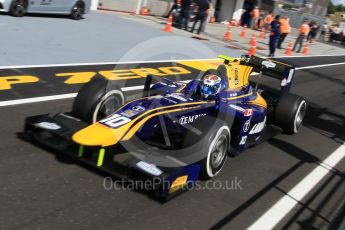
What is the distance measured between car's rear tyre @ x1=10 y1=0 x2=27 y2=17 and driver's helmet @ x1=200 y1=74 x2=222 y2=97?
9.99m

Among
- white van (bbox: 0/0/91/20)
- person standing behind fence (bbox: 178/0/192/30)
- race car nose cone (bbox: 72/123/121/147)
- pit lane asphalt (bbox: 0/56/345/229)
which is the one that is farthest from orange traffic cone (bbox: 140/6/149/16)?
race car nose cone (bbox: 72/123/121/147)

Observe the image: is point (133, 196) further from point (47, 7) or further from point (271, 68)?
point (47, 7)

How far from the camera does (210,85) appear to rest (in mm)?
6465

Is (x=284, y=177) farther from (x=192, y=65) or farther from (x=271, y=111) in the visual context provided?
(x=192, y=65)

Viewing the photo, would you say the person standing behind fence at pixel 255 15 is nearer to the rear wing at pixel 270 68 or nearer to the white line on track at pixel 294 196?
the rear wing at pixel 270 68

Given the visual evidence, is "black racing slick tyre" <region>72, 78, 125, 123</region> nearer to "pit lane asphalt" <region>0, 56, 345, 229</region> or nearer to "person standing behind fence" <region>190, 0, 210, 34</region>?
"pit lane asphalt" <region>0, 56, 345, 229</region>

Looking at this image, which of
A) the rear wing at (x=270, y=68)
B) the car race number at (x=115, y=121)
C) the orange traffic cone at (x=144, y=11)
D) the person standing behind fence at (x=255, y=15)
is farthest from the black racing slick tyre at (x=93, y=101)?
the person standing behind fence at (x=255, y=15)

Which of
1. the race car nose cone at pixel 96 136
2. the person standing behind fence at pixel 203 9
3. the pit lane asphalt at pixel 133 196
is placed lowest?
the pit lane asphalt at pixel 133 196

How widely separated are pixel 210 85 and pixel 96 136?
2.04m

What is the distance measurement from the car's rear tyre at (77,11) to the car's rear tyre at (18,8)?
242 centimetres

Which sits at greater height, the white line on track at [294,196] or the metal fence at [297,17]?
the metal fence at [297,17]

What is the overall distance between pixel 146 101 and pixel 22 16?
34.0 ft

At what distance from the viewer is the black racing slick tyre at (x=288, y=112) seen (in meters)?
8.27

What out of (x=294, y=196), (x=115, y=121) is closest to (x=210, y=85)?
(x=115, y=121)
